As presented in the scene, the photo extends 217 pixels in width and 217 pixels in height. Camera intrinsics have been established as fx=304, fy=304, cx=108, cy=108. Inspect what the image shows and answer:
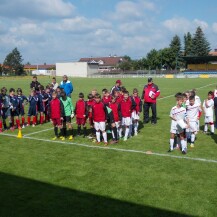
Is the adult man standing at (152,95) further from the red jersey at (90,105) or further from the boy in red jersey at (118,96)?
the red jersey at (90,105)

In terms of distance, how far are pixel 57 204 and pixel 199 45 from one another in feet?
331

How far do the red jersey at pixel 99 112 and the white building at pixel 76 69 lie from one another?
298ft

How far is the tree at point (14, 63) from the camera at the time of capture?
106812 millimetres

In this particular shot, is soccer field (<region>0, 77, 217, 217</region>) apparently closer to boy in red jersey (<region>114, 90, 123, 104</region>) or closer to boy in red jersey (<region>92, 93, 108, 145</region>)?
boy in red jersey (<region>92, 93, 108, 145</region>)

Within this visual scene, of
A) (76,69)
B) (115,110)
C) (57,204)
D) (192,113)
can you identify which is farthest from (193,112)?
(76,69)

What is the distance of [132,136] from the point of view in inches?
458

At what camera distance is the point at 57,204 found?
19.2ft

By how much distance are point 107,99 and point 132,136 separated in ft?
5.68

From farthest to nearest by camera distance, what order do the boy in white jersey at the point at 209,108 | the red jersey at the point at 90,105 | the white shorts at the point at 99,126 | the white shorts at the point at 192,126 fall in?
the boy in white jersey at the point at 209,108 → the red jersey at the point at 90,105 → the white shorts at the point at 99,126 → the white shorts at the point at 192,126

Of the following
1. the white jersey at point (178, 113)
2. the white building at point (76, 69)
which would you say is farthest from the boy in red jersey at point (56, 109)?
the white building at point (76, 69)

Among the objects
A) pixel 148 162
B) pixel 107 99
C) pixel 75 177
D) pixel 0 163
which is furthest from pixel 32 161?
pixel 107 99

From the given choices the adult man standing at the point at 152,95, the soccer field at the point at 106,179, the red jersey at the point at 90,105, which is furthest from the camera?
the adult man standing at the point at 152,95

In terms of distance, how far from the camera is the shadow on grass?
5477mm

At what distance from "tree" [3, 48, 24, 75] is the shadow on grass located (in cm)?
10500
